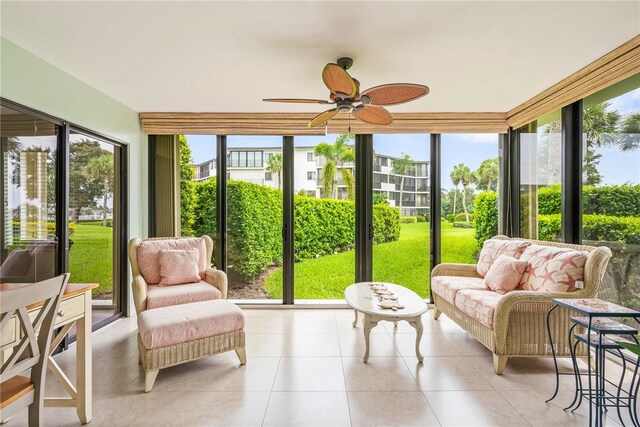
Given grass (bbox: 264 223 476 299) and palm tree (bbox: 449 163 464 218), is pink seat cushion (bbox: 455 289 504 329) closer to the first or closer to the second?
grass (bbox: 264 223 476 299)

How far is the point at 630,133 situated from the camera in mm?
2582

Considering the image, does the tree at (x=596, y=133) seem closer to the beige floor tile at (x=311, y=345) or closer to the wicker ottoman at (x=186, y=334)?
the beige floor tile at (x=311, y=345)

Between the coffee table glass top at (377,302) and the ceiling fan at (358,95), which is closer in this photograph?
the ceiling fan at (358,95)

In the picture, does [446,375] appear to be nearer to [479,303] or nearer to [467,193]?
[479,303]

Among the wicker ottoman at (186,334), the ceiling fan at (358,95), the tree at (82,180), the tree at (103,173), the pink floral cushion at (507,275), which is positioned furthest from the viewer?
the tree at (103,173)

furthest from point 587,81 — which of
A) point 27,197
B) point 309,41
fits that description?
point 27,197

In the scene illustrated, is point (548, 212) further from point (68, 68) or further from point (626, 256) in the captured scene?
point (68, 68)

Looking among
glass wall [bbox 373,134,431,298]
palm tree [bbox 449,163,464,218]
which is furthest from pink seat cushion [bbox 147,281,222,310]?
palm tree [bbox 449,163,464,218]

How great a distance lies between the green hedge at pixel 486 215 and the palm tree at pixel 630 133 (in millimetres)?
1552

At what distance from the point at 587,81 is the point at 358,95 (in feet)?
7.01

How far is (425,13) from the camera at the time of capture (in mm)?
1954

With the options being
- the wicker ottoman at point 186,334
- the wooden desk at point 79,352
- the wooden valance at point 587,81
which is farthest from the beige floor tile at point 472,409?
the wooden valance at point 587,81

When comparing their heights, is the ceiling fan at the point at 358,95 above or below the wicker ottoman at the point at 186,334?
above

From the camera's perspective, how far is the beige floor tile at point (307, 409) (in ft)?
6.02
